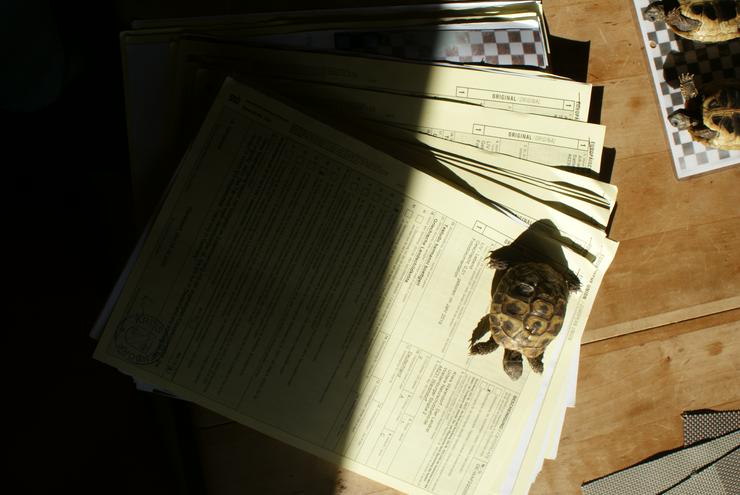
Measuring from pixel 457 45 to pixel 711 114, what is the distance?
13.7 inches

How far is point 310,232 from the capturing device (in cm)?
61

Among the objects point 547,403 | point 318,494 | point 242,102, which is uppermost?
point 242,102

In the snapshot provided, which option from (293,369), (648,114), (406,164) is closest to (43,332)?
(293,369)

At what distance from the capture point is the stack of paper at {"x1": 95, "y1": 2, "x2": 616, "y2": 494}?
59 cm

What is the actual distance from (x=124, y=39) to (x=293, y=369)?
43 cm

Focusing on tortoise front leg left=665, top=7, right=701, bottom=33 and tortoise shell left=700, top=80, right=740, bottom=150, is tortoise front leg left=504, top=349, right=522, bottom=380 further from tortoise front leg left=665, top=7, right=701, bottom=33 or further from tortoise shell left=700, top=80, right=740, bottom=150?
tortoise front leg left=665, top=7, right=701, bottom=33

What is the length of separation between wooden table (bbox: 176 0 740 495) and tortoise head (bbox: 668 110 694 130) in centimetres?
2

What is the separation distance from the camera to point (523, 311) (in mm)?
612

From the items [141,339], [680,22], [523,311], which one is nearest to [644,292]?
[523,311]

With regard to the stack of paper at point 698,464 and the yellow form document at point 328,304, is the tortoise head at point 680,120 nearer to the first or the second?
the yellow form document at point 328,304

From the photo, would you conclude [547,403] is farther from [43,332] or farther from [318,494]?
[43,332]

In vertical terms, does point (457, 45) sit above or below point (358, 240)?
above

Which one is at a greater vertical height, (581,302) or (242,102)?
(242,102)

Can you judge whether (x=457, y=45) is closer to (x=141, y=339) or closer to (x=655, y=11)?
(x=655, y=11)
